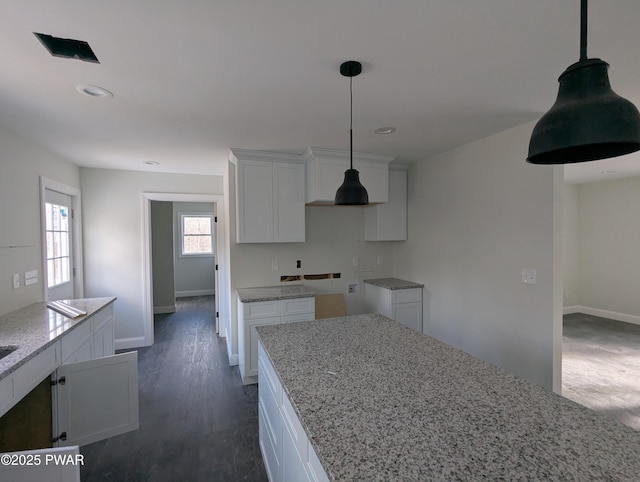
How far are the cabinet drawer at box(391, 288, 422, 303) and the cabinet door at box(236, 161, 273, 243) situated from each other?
157cm

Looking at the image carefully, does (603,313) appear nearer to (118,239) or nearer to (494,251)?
(494,251)

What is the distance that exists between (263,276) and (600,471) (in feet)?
10.7

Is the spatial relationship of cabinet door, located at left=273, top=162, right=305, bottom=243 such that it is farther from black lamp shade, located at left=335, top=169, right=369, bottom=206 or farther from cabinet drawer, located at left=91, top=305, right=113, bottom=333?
cabinet drawer, located at left=91, top=305, right=113, bottom=333

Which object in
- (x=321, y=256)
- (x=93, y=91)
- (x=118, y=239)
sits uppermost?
(x=93, y=91)

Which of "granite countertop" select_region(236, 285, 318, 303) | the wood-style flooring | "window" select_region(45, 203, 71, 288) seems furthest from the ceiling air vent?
the wood-style flooring

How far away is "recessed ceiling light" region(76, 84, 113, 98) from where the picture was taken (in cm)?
185

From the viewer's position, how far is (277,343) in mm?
1786

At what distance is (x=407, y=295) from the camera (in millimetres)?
3730

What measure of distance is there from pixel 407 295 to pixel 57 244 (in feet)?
13.1

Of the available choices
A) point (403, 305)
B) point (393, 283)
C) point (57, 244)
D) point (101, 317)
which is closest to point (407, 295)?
point (403, 305)

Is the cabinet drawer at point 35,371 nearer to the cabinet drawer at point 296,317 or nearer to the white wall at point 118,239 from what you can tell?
the cabinet drawer at point 296,317

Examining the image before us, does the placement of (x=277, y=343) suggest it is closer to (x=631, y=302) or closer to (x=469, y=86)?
(x=469, y=86)

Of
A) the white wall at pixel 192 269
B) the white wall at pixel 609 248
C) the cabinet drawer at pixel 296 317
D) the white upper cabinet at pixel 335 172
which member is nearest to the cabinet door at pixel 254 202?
the white upper cabinet at pixel 335 172

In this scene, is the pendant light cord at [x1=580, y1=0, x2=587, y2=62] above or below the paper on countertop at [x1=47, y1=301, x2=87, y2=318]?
above
